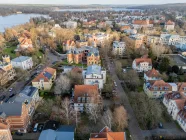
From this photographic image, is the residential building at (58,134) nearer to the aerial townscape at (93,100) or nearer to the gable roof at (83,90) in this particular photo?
the aerial townscape at (93,100)

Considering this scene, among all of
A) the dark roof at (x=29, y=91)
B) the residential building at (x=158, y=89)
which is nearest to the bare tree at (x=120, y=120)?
the residential building at (x=158, y=89)

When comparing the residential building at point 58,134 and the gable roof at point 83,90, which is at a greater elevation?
the gable roof at point 83,90

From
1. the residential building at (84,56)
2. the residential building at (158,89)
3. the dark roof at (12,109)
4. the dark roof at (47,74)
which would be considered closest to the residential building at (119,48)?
the residential building at (84,56)

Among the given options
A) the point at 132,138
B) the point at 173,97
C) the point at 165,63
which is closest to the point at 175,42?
the point at 165,63

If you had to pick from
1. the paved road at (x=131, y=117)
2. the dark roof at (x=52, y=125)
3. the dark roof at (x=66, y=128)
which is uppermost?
the dark roof at (x=66, y=128)

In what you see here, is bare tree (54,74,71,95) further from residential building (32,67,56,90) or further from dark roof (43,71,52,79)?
dark roof (43,71,52,79)

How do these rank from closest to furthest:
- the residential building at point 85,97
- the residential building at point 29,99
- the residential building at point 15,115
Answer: the residential building at point 15,115 < the residential building at point 29,99 < the residential building at point 85,97

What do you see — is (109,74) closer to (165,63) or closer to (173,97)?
(165,63)

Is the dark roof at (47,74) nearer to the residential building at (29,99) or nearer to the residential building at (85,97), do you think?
the residential building at (29,99)

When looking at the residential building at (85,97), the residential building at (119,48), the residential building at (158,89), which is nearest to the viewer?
the residential building at (85,97)

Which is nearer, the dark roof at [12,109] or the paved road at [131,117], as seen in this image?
the dark roof at [12,109]
